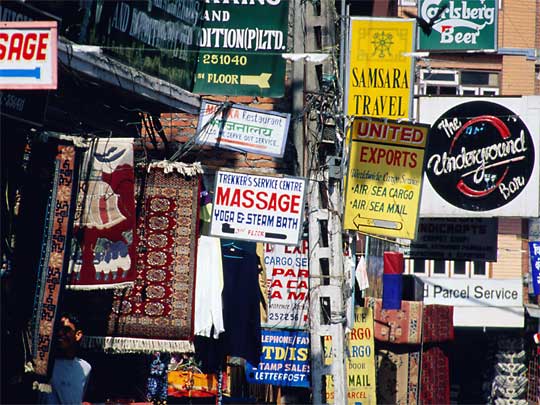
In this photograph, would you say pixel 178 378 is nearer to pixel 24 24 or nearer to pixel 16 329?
pixel 16 329

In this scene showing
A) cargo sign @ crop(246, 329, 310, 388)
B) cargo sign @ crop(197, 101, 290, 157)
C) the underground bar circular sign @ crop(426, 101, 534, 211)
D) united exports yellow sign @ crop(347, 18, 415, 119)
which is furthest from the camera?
the underground bar circular sign @ crop(426, 101, 534, 211)

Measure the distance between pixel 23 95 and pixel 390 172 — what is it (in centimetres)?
562

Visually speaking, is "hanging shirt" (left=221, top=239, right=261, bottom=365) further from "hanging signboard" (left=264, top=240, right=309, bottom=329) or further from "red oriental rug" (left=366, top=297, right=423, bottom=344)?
"red oriental rug" (left=366, top=297, right=423, bottom=344)

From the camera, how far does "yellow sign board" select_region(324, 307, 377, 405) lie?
17.8 m

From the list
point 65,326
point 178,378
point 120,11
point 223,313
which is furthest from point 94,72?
point 178,378

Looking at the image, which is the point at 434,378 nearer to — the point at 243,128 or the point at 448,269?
the point at 448,269

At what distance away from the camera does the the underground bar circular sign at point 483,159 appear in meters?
20.3

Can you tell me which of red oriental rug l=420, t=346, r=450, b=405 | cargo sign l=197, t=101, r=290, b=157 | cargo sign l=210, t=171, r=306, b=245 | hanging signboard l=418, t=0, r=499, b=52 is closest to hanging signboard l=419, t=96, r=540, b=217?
hanging signboard l=418, t=0, r=499, b=52

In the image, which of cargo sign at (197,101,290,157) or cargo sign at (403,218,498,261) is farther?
cargo sign at (403,218,498,261)

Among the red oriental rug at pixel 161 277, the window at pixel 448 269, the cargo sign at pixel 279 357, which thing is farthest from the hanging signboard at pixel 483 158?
the window at pixel 448 269

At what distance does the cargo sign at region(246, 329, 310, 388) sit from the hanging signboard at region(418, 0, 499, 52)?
8.00 meters

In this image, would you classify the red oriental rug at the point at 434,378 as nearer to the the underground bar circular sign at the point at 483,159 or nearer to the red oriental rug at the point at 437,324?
the red oriental rug at the point at 437,324

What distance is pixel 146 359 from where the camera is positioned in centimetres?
1471

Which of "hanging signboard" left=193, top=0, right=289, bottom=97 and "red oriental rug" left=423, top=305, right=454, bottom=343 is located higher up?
"hanging signboard" left=193, top=0, right=289, bottom=97
